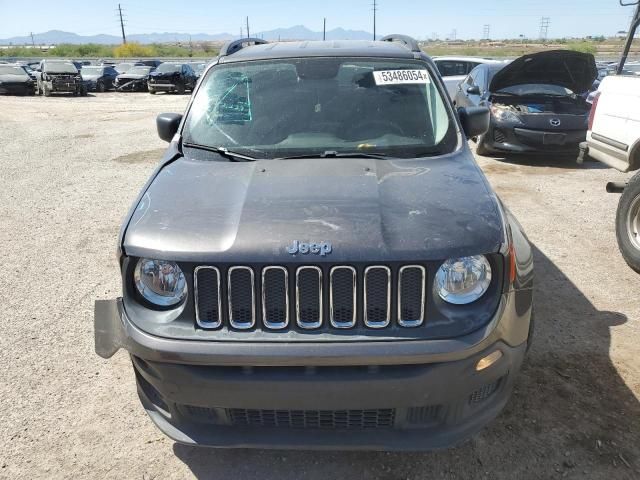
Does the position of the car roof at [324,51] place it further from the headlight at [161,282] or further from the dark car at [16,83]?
the dark car at [16,83]

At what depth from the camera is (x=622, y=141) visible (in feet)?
17.2

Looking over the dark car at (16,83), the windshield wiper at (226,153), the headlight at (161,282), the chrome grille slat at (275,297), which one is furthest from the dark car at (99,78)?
the chrome grille slat at (275,297)

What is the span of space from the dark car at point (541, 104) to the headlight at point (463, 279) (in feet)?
23.2

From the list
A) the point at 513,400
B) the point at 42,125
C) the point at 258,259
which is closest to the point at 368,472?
the point at 513,400

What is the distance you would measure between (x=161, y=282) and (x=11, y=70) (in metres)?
29.4

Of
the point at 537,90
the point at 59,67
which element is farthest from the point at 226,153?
the point at 59,67

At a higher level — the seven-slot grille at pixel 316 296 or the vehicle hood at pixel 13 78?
the seven-slot grille at pixel 316 296

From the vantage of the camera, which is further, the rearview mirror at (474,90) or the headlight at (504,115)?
the rearview mirror at (474,90)

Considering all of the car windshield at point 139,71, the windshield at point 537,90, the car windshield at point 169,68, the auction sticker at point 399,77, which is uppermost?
the auction sticker at point 399,77

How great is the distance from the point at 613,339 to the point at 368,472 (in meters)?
2.13

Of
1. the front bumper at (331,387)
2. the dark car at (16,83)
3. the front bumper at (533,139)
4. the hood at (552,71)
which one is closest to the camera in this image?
the front bumper at (331,387)

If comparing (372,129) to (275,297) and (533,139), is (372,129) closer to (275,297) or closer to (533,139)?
(275,297)

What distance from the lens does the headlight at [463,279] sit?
2232 millimetres

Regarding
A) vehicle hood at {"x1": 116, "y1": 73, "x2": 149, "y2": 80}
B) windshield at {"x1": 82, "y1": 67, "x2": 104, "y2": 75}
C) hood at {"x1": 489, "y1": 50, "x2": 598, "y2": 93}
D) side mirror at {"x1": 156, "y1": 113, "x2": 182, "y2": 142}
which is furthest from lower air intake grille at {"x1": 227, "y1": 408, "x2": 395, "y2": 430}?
windshield at {"x1": 82, "y1": 67, "x2": 104, "y2": 75}
